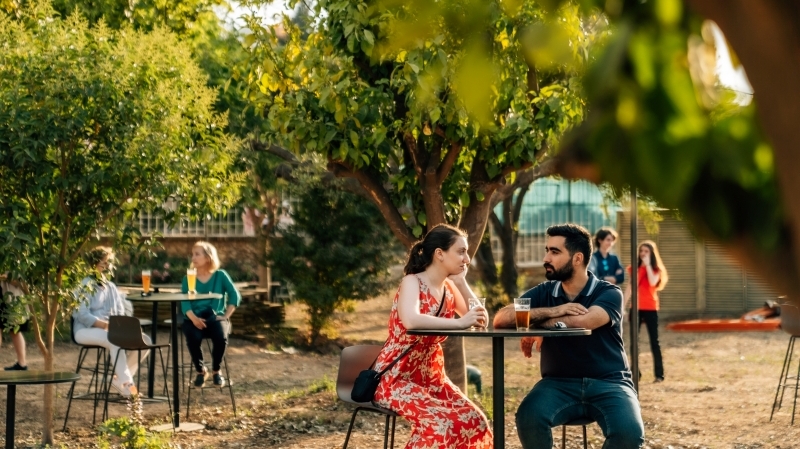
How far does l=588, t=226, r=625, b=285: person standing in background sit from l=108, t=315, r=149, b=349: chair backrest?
5384 millimetres

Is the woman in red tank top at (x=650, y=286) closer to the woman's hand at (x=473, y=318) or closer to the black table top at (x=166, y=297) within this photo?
the black table top at (x=166, y=297)

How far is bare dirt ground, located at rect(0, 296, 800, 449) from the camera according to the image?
8.66m

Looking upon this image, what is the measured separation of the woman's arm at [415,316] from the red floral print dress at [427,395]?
91mm

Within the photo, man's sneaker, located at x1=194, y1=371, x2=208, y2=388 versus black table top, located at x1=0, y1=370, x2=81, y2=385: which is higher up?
black table top, located at x1=0, y1=370, x2=81, y2=385

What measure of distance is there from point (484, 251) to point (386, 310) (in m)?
2.48

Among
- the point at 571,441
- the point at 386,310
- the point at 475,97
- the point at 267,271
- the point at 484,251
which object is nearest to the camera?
the point at 475,97

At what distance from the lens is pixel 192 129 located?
339 inches

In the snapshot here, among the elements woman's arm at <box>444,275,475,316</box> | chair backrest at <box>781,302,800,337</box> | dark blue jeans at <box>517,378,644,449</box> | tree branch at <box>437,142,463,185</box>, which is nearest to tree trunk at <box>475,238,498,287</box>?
tree branch at <box>437,142,463,185</box>

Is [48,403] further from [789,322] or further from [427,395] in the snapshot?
A: [789,322]

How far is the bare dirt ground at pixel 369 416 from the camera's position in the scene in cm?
866

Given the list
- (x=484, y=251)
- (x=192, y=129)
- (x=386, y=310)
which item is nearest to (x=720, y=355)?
(x=484, y=251)

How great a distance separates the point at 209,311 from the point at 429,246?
18.8 feet

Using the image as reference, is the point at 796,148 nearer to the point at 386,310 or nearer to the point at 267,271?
the point at 267,271

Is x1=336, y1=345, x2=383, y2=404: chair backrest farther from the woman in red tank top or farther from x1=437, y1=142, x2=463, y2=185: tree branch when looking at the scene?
the woman in red tank top
